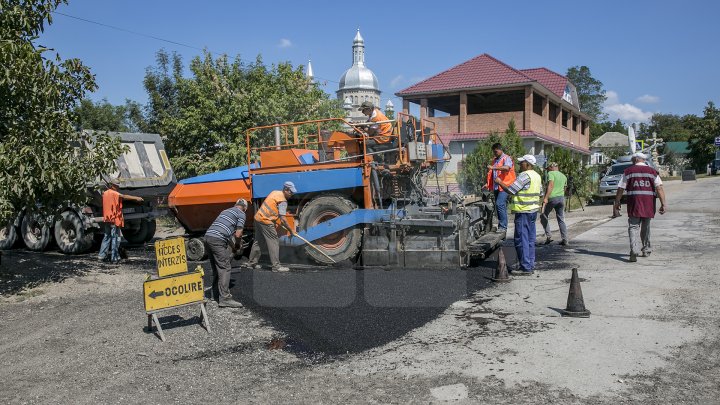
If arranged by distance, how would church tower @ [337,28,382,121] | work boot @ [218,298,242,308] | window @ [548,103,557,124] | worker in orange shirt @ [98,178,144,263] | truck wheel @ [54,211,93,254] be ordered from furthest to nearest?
1. church tower @ [337,28,382,121]
2. window @ [548,103,557,124]
3. truck wheel @ [54,211,93,254]
4. worker in orange shirt @ [98,178,144,263]
5. work boot @ [218,298,242,308]

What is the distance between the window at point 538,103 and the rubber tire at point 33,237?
83.4ft

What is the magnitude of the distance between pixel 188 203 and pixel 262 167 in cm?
167

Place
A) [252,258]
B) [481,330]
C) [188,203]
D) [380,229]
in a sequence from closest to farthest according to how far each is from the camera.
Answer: [481,330] → [380,229] → [252,258] → [188,203]

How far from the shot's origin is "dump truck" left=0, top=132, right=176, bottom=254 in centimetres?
1305

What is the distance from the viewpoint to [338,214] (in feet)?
31.9

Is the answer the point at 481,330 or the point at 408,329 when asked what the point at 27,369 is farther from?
the point at 481,330

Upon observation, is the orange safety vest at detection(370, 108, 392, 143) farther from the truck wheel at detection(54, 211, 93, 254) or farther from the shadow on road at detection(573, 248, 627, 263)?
the truck wheel at detection(54, 211, 93, 254)

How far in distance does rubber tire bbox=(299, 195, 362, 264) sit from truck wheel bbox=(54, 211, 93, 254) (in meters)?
5.66

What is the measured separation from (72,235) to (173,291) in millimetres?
8028

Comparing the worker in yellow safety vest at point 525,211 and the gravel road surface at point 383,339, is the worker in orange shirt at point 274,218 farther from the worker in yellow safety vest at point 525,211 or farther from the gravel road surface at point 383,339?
the worker in yellow safety vest at point 525,211

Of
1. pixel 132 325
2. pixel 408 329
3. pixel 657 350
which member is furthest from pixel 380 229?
pixel 657 350

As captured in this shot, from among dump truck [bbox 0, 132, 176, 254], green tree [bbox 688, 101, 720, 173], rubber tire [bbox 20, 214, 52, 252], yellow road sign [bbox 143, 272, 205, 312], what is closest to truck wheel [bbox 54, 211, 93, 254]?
dump truck [bbox 0, 132, 176, 254]

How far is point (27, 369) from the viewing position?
18.8 ft

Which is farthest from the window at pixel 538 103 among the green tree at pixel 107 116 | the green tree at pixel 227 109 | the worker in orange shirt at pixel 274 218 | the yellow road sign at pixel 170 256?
the yellow road sign at pixel 170 256
